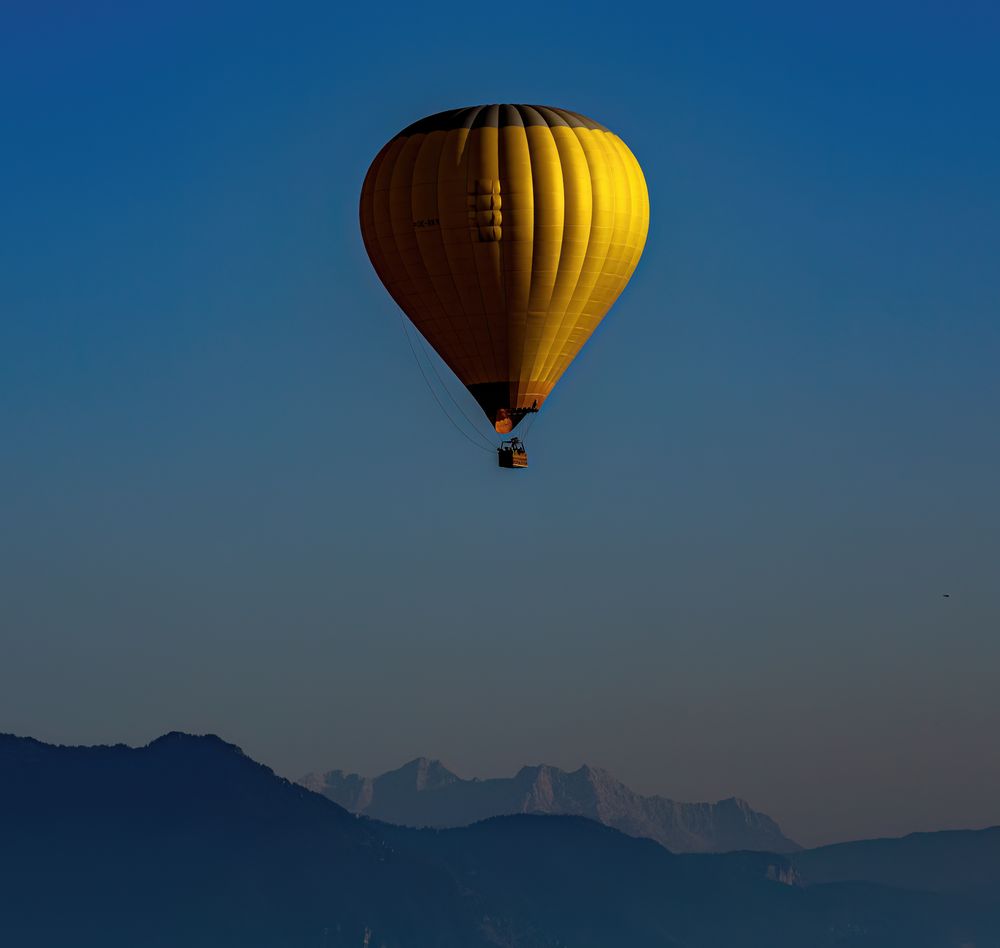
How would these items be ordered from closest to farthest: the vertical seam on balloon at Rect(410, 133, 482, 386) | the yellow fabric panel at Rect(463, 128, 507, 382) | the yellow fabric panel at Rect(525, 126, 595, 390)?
the yellow fabric panel at Rect(463, 128, 507, 382), the vertical seam on balloon at Rect(410, 133, 482, 386), the yellow fabric panel at Rect(525, 126, 595, 390)

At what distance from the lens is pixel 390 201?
346ft

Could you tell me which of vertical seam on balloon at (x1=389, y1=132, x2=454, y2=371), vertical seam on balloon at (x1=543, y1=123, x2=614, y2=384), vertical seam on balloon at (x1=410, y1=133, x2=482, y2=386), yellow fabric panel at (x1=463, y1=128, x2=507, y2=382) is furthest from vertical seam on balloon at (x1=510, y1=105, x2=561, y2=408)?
vertical seam on balloon at (x1=389, y1=132, x2=454, y2=371)

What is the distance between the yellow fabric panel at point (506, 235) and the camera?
103 meters

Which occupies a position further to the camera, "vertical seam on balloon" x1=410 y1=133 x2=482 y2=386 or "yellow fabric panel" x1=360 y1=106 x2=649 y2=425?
"vertical seam on balloon" x1=410 y1=133 x2=482 y2=386

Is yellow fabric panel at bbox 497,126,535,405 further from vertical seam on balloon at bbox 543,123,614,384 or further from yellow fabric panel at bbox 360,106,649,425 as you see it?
vertical seam on balloon at bbox 543,123,614,384

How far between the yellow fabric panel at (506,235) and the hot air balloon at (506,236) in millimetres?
72

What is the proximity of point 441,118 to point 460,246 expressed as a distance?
7.12m

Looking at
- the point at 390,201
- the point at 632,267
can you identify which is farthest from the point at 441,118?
the point at 632,267

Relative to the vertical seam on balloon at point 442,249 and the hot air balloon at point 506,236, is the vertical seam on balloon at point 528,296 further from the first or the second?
the vertical seam on balloon at point 442,249

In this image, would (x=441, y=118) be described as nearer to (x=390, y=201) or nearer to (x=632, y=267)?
(x=390, y=201)

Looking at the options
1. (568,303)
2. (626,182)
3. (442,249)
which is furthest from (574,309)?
(442,249)

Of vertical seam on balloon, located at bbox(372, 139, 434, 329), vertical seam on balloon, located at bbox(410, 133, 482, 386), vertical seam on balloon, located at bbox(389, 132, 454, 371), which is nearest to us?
vertical seam on balloon, located at bbox(410, 133, 482, 386)

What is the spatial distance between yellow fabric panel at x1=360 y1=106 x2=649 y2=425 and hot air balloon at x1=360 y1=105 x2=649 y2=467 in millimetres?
72

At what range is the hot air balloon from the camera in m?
103
